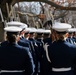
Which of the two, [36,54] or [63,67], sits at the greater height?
[63,67]

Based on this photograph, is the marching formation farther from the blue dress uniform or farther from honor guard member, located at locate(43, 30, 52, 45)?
honor guard member, located at locate(43, 30, 52, 45)

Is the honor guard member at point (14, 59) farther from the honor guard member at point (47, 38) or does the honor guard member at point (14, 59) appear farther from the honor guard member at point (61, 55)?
the honor guard member at point (47, 38)

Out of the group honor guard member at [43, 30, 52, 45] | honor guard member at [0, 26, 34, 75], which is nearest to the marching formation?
honor guard member at [0, 26, 34, 75]

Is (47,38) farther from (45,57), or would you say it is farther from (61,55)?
(61,55)

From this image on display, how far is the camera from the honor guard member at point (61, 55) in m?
5.63

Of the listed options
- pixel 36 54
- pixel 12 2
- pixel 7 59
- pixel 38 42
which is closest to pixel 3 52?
pixel 7 59

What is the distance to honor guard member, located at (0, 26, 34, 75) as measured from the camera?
557 centimetres

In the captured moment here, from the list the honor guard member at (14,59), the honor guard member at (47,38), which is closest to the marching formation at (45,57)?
the honor guard member at (14,59)

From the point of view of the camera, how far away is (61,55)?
5645mm

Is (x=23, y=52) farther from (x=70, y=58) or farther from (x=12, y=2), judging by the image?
(x=12, y=2)

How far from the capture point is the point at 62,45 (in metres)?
5.69

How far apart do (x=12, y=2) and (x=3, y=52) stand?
46.9 ft

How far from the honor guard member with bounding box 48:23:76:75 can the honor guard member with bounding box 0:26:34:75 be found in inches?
14.4

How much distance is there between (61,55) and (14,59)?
0.74 meters
